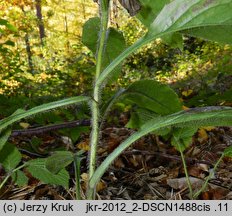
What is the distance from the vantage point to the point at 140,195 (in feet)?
3.23

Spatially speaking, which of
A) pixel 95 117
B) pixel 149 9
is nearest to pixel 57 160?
pixel 95 117

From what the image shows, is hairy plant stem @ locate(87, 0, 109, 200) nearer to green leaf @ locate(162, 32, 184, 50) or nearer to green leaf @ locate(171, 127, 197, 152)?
green leaf @ locate(162, 32, 184, 50)

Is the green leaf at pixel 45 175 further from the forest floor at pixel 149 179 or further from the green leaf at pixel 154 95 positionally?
the green leaf at pixel 154 95

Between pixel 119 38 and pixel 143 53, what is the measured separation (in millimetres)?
7963

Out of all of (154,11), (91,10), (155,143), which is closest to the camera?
(154,11)

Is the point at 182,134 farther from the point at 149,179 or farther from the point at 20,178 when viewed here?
the point at 20,178

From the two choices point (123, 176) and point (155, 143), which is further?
point (155, 143)

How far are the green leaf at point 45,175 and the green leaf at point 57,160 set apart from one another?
4.8 inches

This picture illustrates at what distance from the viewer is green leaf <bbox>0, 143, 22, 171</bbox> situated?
2.95 feet

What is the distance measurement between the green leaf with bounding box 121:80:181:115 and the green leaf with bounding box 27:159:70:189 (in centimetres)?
26

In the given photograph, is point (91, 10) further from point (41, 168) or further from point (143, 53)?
point (41, 168)

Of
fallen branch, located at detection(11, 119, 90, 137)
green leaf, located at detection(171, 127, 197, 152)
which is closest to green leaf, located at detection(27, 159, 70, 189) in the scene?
fallen branch, located at detection(11, 119, 90, 137)

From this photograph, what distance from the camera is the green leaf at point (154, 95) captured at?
771 mm

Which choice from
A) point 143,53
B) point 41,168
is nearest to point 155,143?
point 41,168
